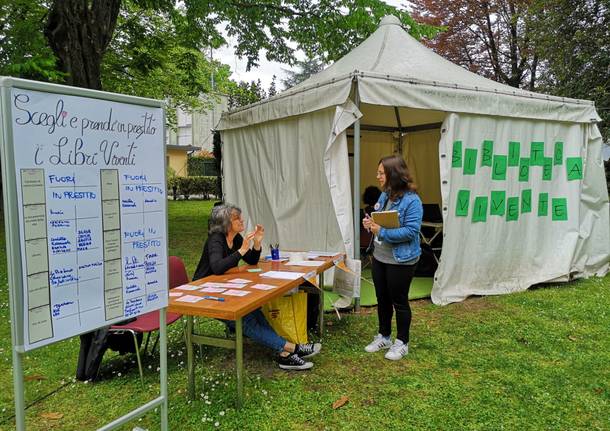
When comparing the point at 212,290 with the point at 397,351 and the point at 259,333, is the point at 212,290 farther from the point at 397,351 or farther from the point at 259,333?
the point at 397,351

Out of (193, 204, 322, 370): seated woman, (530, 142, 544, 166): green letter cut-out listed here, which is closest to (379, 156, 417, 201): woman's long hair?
(193, 204, 322, 370): seated woman

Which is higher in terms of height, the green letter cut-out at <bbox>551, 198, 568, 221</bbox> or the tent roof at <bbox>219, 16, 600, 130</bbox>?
the tent roof at <bbox>219, 16, 600, 130</bbox>

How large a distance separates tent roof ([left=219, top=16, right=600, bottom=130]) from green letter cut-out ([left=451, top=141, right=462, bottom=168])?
0.37 m

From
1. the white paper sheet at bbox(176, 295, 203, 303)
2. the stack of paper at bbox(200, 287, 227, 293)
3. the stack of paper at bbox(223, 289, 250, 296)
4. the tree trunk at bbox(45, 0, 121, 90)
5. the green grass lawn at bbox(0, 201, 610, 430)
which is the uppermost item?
the tree trunk at bbox(45, 0, 121, 90)

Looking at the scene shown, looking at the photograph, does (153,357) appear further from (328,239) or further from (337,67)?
A: (337,67)

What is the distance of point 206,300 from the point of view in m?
2.68

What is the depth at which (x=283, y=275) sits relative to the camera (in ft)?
10.8

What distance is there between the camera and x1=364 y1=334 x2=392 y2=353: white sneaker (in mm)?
3645

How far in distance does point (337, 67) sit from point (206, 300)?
12.7 ft

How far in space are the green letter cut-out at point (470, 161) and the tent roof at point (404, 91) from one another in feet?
1.39

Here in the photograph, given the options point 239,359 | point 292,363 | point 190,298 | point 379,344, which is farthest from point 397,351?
point 190,298

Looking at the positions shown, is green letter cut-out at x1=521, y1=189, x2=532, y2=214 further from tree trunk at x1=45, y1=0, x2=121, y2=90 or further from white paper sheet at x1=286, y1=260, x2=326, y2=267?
tree trunk at x1=45, y1=0, x2=121, y2=90

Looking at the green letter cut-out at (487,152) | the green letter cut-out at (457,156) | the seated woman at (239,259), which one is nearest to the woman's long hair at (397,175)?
the seated woman at (239,259)

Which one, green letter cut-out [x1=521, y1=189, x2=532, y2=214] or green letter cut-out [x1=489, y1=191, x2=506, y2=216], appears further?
green letter cut-out [x1=521, y1=189, x2=532, y2=214]
